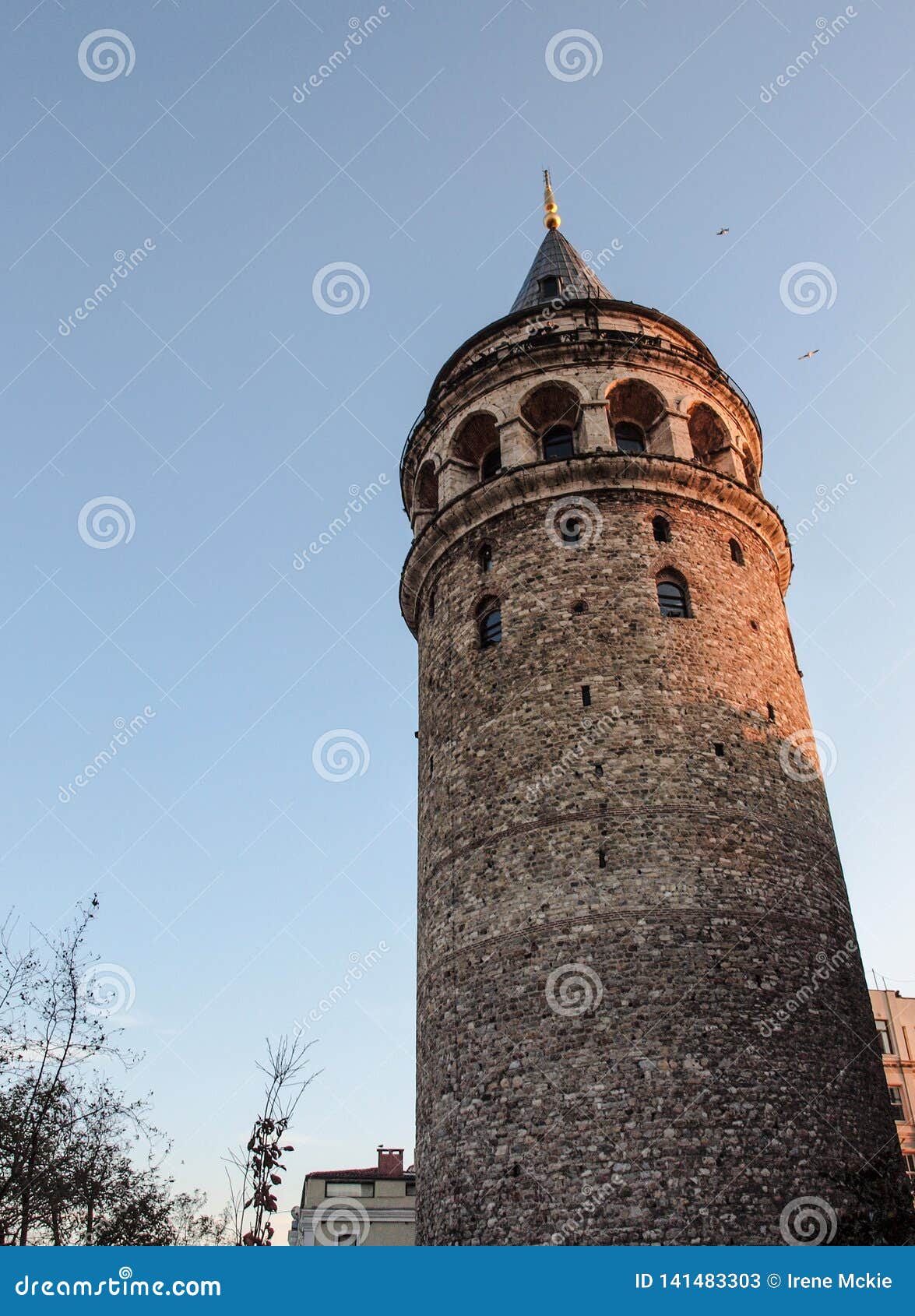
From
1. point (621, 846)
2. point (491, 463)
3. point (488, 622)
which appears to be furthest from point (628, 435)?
point (621, 846)

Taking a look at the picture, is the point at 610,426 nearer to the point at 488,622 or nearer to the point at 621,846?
the point at 488,622

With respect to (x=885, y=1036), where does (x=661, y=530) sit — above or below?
above

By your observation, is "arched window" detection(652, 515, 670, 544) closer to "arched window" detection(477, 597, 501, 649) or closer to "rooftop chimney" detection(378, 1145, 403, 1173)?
"arched window" detection(477, 597, 501, 649)

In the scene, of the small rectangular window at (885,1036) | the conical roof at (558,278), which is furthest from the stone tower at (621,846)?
the small rectangular window at (885,1036)

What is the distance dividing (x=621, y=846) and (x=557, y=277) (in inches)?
597

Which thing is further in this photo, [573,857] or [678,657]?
[678,657]

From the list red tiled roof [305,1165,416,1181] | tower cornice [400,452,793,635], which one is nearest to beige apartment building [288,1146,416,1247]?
red tiled roof [305,1165,416,1181]

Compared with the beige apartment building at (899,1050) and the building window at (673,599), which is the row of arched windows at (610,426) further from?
the beige apartment building at (899,1050)

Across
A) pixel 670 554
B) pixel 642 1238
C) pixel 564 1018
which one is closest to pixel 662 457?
pixel 670 554

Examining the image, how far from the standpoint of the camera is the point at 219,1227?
3791 cm

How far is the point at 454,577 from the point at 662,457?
465 cm

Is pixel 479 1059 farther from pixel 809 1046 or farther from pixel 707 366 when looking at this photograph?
pixel 707 366

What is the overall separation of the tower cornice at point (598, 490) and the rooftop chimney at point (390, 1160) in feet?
99.2

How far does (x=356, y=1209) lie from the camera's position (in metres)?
37.7
